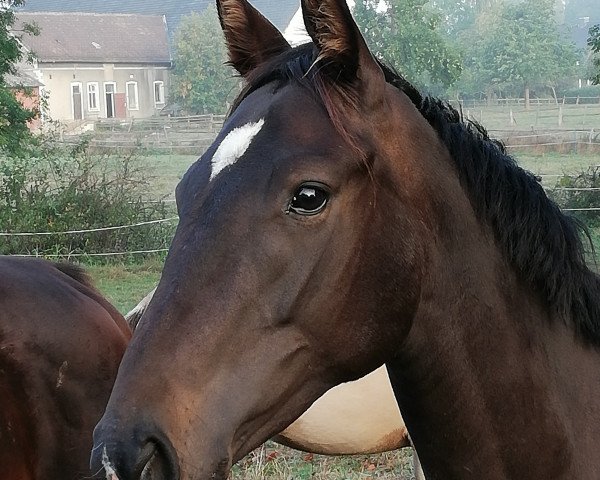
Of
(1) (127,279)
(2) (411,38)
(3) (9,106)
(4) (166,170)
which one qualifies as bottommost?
(1) (127,279)

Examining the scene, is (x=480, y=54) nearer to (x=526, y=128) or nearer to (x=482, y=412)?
(x=526, y=128)

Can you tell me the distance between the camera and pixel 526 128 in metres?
25.5

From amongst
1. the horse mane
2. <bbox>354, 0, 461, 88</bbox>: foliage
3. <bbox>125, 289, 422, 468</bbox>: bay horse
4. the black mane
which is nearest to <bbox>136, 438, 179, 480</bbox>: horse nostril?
the black mane

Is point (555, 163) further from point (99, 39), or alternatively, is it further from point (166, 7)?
point (166, 7)

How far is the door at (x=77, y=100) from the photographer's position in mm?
39031

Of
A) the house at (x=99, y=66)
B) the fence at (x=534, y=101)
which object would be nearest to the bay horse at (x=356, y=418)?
the fence at (x=534, y=101)

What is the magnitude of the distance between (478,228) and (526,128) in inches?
986

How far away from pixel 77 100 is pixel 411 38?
25785 millimetres

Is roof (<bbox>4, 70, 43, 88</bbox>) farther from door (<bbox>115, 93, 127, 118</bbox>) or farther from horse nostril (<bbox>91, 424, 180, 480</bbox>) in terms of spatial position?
door (<bbox>115, 93, 127, 118</bbox>)

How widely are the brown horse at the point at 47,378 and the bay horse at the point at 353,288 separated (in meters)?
1.49

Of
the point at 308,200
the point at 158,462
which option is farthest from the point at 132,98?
the point at 158,462

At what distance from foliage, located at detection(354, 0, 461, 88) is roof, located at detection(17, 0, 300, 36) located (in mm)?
15021

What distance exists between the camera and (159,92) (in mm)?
41875

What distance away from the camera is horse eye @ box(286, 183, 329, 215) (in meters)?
1.47
